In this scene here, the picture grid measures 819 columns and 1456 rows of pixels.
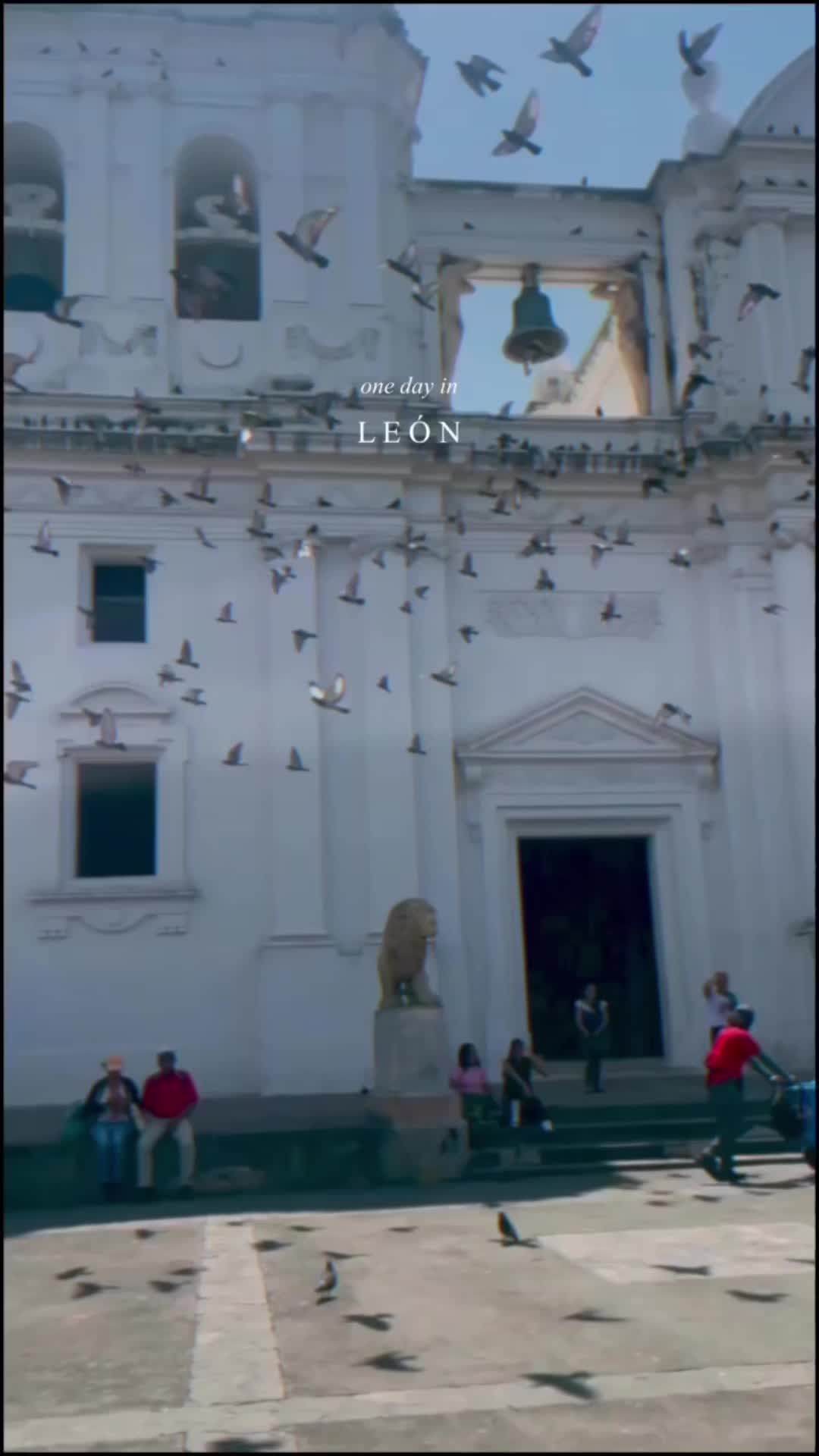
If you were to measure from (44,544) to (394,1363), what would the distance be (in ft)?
38.3

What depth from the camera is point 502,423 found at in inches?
713

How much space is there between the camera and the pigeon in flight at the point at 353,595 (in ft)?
50.1

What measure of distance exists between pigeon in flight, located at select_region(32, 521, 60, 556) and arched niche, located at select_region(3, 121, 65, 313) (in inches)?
144

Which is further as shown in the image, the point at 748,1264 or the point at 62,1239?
the point at 62,1239

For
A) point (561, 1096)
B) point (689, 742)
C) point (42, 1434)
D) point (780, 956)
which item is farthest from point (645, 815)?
point (42, 1434)

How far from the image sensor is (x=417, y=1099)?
11.4 metres

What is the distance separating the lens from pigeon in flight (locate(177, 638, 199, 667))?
1566cm

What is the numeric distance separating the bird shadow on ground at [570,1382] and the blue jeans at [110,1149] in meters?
6.60

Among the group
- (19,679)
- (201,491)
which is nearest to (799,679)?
(201,491)

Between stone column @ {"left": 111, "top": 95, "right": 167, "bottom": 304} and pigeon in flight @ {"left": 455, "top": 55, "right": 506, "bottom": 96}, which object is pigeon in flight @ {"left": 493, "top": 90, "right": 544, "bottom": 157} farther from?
stone column @ {"left": 111, "top": 95, "right": 167, "bottom": 304}

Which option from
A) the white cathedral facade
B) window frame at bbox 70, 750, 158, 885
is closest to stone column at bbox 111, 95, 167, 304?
the white cathedral facade

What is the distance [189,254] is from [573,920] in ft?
34.0

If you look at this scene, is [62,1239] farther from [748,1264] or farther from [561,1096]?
[561,1096]

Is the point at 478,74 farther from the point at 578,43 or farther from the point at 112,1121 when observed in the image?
the point at 112,1121
